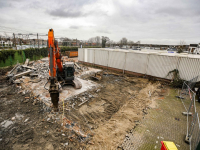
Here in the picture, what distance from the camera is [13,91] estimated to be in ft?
31.4

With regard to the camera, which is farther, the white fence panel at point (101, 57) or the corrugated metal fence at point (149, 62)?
the white fence panel at point (101, 57)

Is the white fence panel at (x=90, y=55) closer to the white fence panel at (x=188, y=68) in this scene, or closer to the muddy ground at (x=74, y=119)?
the muddy ground at (x=74, y=119)

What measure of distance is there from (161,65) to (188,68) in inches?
97.1

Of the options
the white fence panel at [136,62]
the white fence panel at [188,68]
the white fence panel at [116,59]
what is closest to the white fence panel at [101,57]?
the white fence panel at [116,59]

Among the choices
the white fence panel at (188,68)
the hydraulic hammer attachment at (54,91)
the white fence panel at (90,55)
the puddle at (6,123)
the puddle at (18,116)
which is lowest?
the puddle at (6,123)

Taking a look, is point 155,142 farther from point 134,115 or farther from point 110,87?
point 110,87

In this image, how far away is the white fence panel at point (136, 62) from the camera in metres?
14.1

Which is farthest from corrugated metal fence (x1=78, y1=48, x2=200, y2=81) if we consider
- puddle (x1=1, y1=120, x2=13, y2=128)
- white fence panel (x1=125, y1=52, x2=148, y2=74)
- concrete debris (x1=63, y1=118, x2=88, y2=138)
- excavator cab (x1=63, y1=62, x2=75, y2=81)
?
puddle (x1=1, y1=120, x2=13, y2=128)

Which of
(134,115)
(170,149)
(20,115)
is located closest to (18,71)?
(20,115)

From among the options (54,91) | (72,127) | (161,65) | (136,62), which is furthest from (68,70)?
(161,65)

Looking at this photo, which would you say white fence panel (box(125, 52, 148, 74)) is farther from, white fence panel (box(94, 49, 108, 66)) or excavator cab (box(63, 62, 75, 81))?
excavator cab (box(63, 62, 75, 81))

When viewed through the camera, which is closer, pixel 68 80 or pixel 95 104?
pixel 95 104

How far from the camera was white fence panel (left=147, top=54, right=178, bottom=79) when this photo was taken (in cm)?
1215

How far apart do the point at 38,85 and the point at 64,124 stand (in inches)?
253
